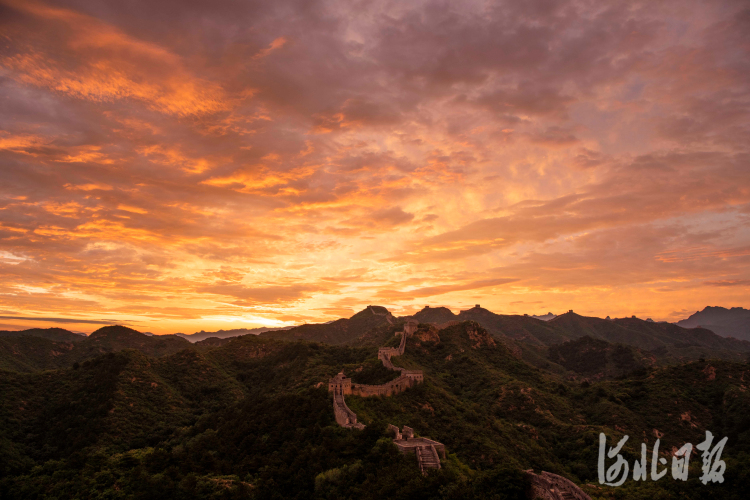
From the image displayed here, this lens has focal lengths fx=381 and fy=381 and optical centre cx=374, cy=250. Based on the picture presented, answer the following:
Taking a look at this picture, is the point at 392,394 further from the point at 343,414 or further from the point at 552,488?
the point at 552,488

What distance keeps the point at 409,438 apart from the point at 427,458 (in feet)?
21.7

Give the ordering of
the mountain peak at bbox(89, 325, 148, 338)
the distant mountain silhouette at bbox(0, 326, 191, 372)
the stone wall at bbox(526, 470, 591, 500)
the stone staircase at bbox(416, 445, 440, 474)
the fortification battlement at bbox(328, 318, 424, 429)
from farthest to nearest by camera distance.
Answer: the mountain peak at bbox(89, 325, 148, 338)
the distant mountain silhouette at bbox(0, 326, 191, 372)
the fortification battlement at bbox(328, 318, 424, 429)
the stone staircase at bbox(416, 445, 440, 474)
the stone wall at bbox(526, 470, 591, 500)

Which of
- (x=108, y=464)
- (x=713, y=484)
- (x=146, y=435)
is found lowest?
(x=146, y=435)

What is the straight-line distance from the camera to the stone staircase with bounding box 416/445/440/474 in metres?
29.2

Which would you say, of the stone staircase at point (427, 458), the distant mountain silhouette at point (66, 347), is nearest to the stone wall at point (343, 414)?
the stone staircase at point (427, 458)

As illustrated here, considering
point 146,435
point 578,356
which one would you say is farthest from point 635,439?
point 578,356

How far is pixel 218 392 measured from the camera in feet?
316

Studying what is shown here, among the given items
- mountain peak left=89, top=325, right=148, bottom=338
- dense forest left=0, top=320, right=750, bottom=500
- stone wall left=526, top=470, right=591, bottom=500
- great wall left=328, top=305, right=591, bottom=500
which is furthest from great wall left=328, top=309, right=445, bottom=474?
mountain peak left=89, top=325, right=148, bottom=338

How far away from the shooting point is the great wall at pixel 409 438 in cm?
2133

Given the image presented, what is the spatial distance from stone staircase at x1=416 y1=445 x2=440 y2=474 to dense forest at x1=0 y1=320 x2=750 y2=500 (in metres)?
0.96

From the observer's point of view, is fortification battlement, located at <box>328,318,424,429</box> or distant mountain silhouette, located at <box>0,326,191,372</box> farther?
distant mountain silhouette, located at <box>0,326,191,372</box>

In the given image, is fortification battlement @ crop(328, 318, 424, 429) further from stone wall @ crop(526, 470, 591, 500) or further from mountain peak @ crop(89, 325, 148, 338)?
mountain peak @ crop(89, 325, 148, 338)

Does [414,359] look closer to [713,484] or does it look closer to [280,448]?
[280,448]

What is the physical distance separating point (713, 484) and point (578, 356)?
527 feet
